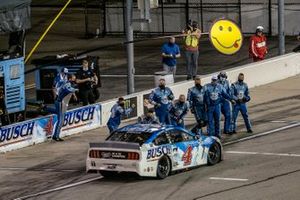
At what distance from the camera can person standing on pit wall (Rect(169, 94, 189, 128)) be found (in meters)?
Result: 26.6

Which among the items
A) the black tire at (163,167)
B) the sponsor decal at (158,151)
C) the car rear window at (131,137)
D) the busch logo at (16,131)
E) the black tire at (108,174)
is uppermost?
the car rear window at (131,137)

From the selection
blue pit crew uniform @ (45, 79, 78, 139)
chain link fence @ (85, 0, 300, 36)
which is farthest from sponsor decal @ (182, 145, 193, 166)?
chain link fence @ (85, 0, 300, 36)

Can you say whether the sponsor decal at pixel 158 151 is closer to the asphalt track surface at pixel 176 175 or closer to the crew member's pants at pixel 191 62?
the asphalt track surface at pixel 176 175

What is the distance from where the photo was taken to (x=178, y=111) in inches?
1050

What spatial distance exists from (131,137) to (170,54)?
11911 millimetres

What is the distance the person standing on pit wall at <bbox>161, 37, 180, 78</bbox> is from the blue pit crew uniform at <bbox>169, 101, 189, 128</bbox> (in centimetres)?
762

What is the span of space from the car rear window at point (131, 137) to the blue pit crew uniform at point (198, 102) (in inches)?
180

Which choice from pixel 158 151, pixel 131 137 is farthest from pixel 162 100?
pixel 158 151

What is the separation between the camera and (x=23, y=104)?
98.3 feet

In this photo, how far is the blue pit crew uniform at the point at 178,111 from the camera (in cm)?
2662

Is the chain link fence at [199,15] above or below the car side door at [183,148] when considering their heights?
above

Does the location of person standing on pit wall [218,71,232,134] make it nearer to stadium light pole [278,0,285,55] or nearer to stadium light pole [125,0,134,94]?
stadium light pole [125,0,134,94]

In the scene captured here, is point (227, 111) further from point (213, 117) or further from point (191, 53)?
point (191, 53)

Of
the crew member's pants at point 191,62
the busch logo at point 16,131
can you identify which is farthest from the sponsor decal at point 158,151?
the crew member's pants at point 191,62
